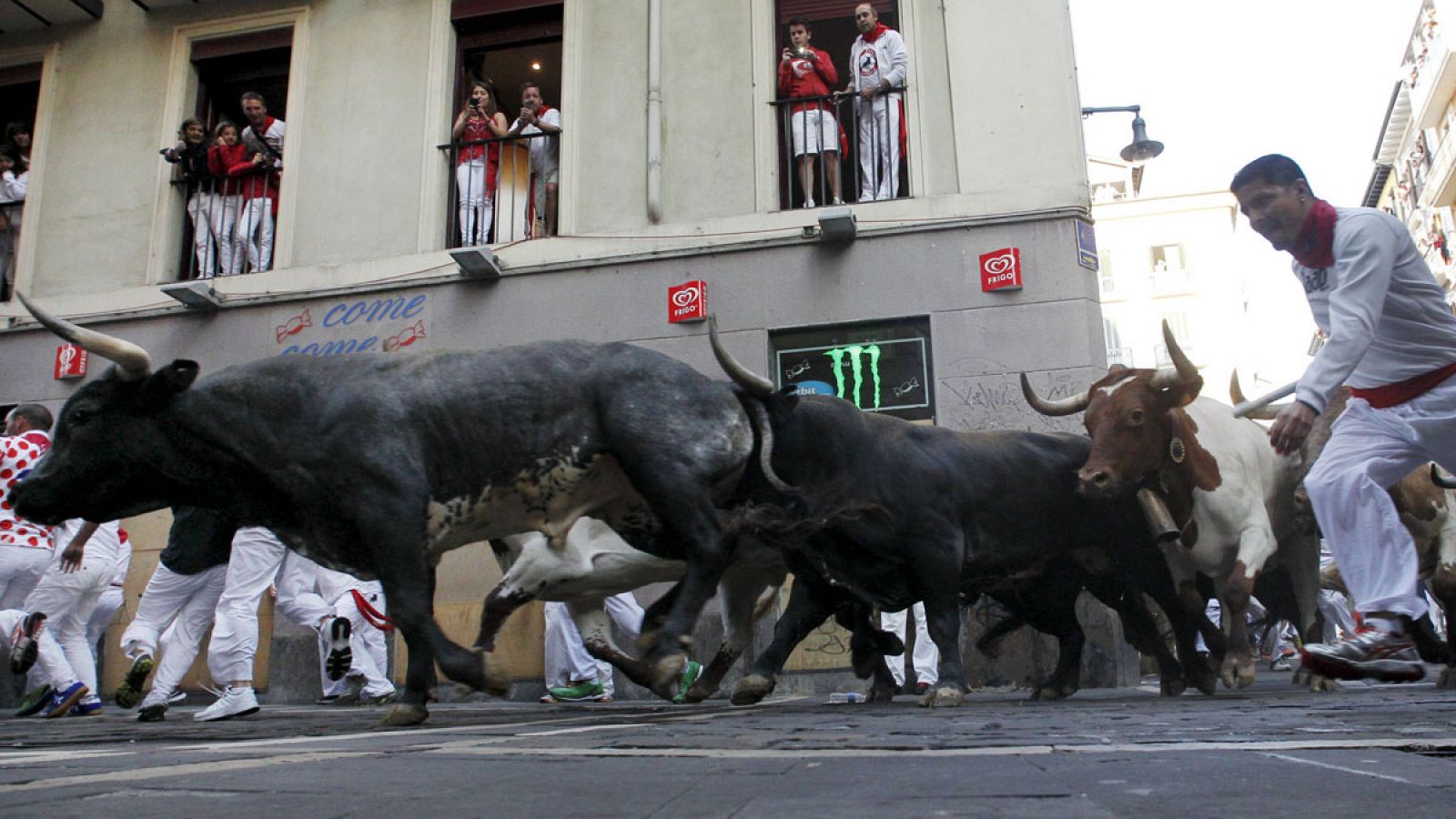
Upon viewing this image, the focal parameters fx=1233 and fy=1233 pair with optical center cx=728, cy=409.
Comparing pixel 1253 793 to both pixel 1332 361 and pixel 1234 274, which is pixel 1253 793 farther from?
pixel 1234 274

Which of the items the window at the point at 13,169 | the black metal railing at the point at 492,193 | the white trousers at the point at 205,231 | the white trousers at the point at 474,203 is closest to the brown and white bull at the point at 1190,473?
the black metal railing at the point at 492,193

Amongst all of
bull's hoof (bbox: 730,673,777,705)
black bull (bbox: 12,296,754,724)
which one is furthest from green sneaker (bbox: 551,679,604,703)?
black bull (bbox: 12,296,754,724)

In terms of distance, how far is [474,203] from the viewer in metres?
12.1

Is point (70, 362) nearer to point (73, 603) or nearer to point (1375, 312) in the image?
point (73, 603)

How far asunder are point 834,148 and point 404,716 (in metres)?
7.91

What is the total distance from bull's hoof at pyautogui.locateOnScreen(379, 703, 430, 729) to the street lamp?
9.52m

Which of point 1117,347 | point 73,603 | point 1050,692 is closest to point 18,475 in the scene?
point 73,603

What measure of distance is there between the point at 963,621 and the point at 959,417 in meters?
1.73

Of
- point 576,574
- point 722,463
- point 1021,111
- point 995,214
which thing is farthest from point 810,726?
point 1021,111

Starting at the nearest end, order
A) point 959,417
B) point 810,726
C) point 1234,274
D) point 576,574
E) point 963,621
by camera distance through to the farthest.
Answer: point 810,726
point 576,574
point 963,621
point 959,417
point 1234,274

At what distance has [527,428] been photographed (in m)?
5.25

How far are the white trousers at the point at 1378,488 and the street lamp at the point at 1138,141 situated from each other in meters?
8.43

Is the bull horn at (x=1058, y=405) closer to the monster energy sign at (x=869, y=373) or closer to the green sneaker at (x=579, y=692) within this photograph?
the monster energy sign at (x=869, y=373)

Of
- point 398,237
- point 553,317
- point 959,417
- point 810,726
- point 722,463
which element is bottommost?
point 810,726
